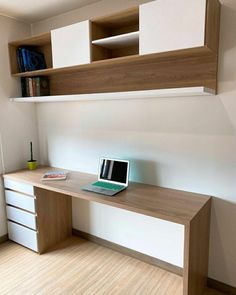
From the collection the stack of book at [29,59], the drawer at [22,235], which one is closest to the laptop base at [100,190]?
the drawer at [22,235]

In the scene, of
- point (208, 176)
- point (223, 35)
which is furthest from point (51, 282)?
point (223, 35)

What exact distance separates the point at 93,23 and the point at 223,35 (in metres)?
0.99

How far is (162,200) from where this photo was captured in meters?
1.84

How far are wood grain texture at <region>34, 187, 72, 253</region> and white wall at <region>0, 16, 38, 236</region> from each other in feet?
1.75

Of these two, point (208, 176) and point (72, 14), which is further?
point (72, 14)

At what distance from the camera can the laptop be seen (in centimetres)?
206

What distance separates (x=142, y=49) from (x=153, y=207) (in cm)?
111

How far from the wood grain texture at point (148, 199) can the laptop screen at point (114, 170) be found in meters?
0.12

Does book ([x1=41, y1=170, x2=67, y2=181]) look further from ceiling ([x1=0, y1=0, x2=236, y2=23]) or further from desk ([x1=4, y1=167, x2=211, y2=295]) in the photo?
ceiling ([x1=0, y1=0, x2=236, y2=23])

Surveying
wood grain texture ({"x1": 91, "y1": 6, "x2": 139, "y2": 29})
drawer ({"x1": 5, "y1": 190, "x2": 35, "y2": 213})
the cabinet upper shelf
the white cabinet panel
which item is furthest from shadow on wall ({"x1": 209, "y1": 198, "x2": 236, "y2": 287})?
drawer ({"x1": 5, "y1": 190, "x2": 35, "y2": 213})

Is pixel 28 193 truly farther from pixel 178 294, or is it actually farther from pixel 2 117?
pixel 178 294

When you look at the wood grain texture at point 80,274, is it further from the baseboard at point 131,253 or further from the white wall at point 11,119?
the white wall at point 11,119

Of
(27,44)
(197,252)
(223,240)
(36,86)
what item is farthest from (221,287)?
(27,44)

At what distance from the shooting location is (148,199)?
6.10 feet
